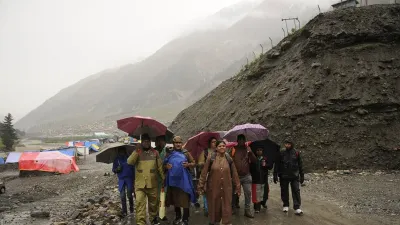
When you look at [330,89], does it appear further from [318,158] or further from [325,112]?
[318,158]

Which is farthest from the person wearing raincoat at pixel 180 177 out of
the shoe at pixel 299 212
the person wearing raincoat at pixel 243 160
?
the shoe at pixel 299 212

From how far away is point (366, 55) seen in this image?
18828 millimetres

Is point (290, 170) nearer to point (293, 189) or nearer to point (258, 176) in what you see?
point (293, 189)

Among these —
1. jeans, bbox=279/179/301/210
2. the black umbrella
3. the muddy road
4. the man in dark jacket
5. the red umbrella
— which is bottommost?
the muddy road

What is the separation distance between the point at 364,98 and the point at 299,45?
7.14m

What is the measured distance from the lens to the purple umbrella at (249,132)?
27.2 feet

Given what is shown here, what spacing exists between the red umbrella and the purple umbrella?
1843 millimetres

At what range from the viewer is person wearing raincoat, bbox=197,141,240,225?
665cm

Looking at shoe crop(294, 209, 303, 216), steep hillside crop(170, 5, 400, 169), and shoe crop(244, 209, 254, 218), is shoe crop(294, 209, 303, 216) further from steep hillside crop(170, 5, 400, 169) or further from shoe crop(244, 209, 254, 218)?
steep hillside crop(170, 5, 400, 169)

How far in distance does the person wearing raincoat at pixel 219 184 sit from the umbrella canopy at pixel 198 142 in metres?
1.33

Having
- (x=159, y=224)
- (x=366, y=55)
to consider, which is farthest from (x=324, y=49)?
(x=159, y=224)

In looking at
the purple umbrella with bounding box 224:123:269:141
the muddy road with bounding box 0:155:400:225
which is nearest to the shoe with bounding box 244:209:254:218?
the muddy road with bounding box 0:155:400:225

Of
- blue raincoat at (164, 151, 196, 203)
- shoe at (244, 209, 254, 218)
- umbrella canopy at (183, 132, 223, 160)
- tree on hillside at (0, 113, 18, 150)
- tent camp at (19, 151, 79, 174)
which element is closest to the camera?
blue raincoat at (164, 151, 196, 203)

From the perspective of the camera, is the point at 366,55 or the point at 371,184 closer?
the point at 371,184
